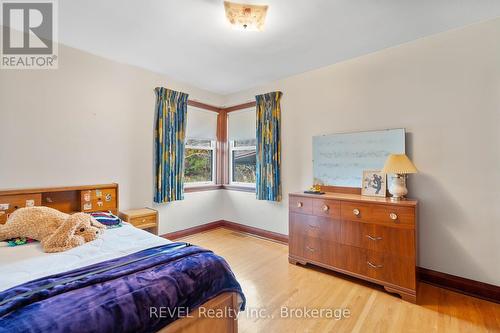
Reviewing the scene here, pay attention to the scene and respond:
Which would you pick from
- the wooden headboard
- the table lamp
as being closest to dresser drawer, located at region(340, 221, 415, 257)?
the table lamp

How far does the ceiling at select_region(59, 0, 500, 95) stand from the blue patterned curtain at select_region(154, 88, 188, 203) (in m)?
0.53

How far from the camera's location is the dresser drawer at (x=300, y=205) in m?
2.74

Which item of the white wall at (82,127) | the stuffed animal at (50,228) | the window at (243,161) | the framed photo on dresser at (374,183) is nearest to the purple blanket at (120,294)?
the stuffed animal at (50,228)

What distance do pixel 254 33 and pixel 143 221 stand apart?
260cm

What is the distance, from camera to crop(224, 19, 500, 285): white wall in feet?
6.95

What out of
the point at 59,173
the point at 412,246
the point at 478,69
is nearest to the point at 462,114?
the point at 478,69

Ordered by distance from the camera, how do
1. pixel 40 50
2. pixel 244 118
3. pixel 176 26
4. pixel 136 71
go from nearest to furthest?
pixel 176 26 → pixel 40 50 → pixel 136 71 → pixel 244 118

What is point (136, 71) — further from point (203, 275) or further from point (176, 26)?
point (203, 275)

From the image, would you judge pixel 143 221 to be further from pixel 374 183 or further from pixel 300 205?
pixel 374 183

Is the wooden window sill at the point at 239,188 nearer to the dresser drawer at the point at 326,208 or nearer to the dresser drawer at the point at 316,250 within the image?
the dresser drawer at the point at 316,250

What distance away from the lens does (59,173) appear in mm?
2561

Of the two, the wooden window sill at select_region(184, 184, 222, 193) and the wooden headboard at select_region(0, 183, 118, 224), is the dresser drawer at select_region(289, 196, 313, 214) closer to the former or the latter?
the wooden window sill at select_region(184, 184, 222, 193)

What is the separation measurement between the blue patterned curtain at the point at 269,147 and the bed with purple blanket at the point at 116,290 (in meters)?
2.07

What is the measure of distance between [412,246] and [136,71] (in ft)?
12.7
